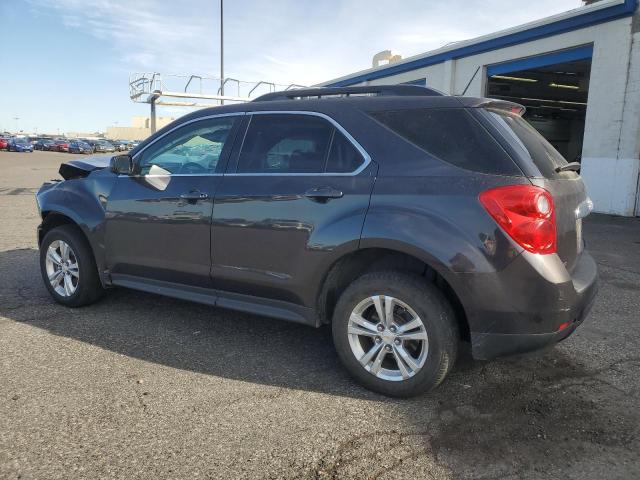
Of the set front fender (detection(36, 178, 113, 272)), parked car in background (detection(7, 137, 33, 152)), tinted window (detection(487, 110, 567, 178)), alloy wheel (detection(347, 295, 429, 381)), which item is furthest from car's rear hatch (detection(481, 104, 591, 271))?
parked car in background (detection(7, 137, 33, 152))

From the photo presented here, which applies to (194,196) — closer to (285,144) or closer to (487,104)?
(285,144)

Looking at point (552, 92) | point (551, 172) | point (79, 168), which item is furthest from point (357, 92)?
point (552, 92)

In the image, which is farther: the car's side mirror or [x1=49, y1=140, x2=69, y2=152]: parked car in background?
[x1=49, y1=140, x2=69, y2=152]: parked car in background

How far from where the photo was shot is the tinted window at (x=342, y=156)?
10.7 ft

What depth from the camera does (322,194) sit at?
3244 mm

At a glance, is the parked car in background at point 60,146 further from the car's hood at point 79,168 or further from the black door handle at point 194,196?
the black door handle at point 194,196

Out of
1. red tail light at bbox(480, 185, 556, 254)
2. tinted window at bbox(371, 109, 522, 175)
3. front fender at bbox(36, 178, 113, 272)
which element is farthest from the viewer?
front fender at bbox(36, 178, 113, 272)

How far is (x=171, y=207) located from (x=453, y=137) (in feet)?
7.17

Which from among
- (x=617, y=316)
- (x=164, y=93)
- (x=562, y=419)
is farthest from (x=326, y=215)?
(x=164, y=93)

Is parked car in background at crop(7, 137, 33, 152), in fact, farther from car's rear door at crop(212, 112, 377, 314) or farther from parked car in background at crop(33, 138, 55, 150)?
car's rear door at crop(212, 112, 377, 314)

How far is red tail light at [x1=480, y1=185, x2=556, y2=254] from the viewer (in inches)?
107

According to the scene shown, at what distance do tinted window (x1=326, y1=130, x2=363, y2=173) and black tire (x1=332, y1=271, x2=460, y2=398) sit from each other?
70 centimetres

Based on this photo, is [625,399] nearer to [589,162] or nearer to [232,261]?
[232,261]

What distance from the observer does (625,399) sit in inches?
123
